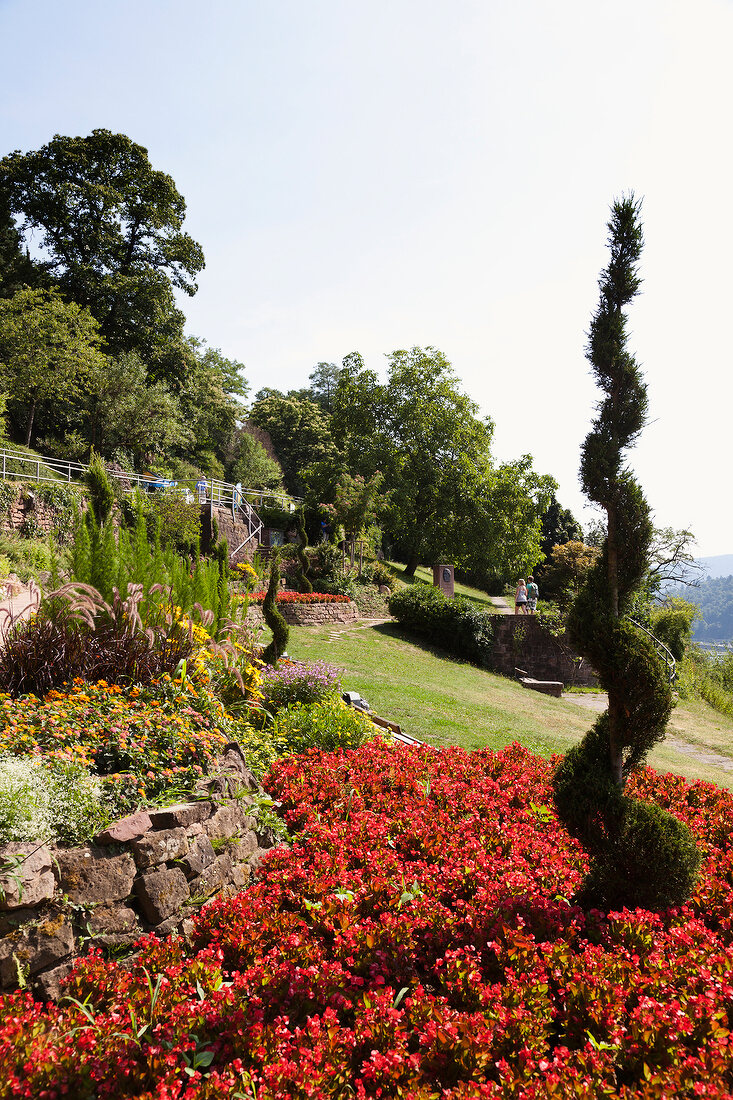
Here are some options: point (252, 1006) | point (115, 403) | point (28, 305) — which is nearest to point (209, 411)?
point (115, 403)

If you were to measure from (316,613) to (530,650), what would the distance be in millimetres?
5919

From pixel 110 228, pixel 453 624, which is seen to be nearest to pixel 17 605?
pixel 453 624

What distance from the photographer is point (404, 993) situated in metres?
2.37

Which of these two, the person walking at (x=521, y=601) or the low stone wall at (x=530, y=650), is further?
the person walking at (x=521, y=601)

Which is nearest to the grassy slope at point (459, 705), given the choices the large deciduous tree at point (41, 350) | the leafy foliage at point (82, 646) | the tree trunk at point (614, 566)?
the leafy foliage at point (82, 646)

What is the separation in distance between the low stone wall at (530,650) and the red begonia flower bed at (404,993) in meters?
11.9

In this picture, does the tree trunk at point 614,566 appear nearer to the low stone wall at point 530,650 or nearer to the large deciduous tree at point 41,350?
the low stone wall at point 530,650

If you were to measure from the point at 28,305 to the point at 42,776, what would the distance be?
74.5 feet

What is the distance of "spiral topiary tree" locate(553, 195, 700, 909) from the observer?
3.07m

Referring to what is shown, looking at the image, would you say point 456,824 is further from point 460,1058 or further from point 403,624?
point 403,624

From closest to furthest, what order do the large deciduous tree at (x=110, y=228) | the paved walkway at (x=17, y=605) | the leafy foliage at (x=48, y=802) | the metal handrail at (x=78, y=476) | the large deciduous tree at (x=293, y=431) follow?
the leafy foliage at (x=48, y=802), the paved walkway at (x=17, y=605), the metal handrail at (x=78, y=476), the large deciduous tree at (x=110, y=228), the large deciduous tree at (x=293, y=431)

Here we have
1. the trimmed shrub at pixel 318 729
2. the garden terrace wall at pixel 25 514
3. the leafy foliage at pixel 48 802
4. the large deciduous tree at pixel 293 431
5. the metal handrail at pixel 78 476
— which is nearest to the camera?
the leafy foliage at pixel 48 802

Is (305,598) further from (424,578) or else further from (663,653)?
(424,578)

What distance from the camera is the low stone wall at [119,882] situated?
2.17 metres
